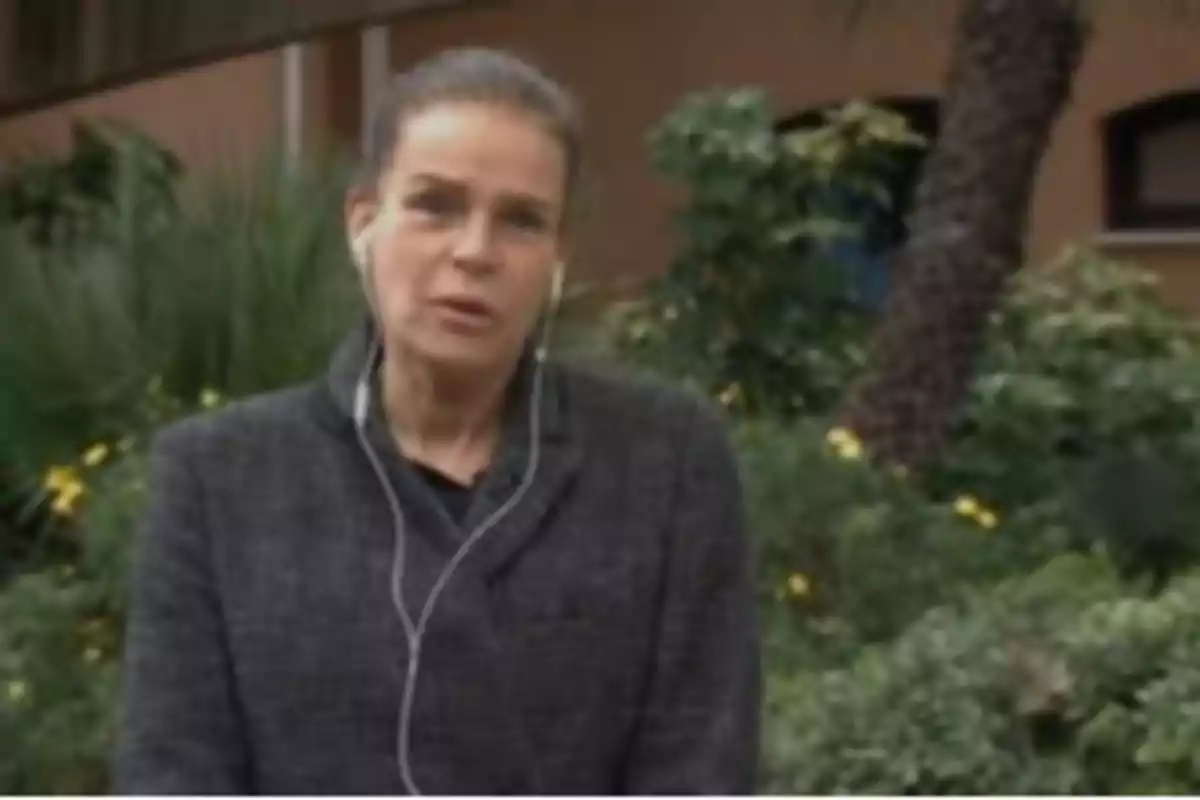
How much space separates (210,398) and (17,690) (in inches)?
38.2

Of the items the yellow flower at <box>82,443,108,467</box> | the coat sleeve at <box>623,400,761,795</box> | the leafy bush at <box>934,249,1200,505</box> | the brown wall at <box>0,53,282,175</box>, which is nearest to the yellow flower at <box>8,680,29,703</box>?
the yellow flower at <box>82,443,108,467</box>

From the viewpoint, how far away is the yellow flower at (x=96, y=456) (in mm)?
5869

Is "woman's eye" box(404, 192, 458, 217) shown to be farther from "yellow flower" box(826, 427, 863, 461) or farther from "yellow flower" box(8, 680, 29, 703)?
"yellow flower" box(826, 427, 863, 461)

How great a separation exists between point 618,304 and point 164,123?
538cm

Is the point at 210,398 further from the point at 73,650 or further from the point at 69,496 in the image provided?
the point at 73,650

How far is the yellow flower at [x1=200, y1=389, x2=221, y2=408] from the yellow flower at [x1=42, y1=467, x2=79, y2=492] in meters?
0.30

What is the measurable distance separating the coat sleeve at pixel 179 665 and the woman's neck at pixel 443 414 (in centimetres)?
16

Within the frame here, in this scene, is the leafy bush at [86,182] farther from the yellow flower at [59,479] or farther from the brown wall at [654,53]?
the brown wall at [654,53]

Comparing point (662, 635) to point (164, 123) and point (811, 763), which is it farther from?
point (164, 123)

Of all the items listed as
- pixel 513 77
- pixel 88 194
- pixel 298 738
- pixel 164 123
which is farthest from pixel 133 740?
pixel 164 123

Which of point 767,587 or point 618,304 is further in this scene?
point 618,304

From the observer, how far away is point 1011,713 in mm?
4461

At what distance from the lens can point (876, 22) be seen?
696 cm

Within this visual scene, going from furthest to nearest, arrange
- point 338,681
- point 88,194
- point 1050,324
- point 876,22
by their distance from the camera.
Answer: point 88,194
point 1050,324
point 876,22
point 338,681
